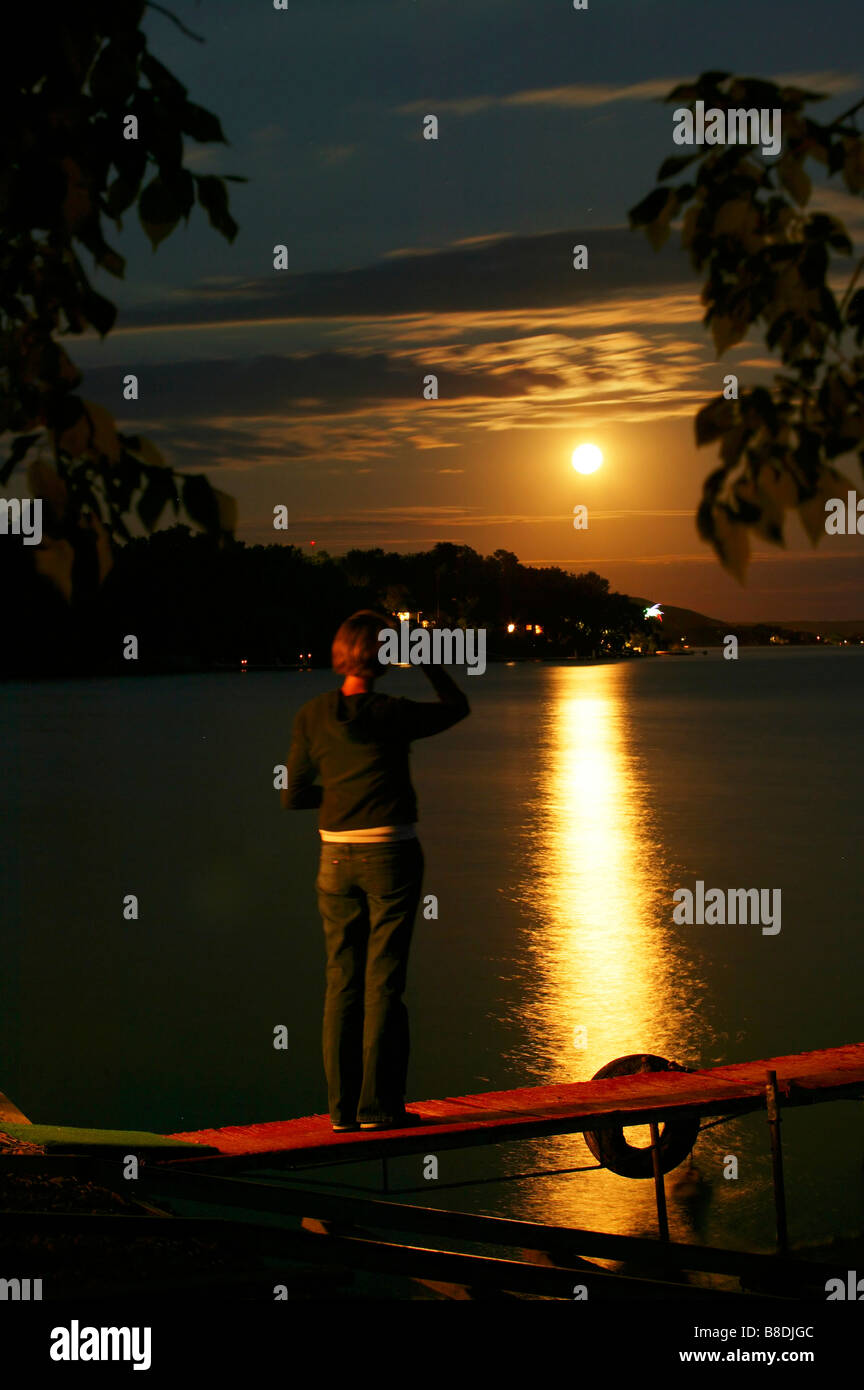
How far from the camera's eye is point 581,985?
13953mm

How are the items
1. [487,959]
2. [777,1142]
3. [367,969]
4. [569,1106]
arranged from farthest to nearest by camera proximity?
1. [487,959]
2. [777,1142]
3. [569,1106]
4. [367,969]

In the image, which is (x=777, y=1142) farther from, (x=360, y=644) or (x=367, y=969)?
(x=360, y=644)

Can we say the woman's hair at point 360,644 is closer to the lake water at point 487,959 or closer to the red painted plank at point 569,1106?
the red painted plank at point 569,1106

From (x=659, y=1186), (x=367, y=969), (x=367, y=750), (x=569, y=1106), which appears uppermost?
(x=367, y=750)

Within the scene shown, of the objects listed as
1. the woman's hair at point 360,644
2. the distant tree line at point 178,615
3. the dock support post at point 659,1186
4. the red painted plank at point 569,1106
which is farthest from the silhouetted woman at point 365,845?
the distant tree line at point 178,615

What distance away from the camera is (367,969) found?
245 inches

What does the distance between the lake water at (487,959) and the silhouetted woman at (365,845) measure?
2.64ft

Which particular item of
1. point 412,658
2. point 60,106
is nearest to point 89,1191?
point 412,658

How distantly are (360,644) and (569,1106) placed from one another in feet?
7.97

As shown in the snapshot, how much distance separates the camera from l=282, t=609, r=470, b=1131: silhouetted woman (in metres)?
6.08

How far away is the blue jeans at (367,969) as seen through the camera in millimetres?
6090

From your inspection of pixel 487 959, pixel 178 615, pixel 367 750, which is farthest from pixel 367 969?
pixel 178 615

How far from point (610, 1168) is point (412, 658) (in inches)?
142

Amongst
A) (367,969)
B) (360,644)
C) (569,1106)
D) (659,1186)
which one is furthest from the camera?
(659,1186)
